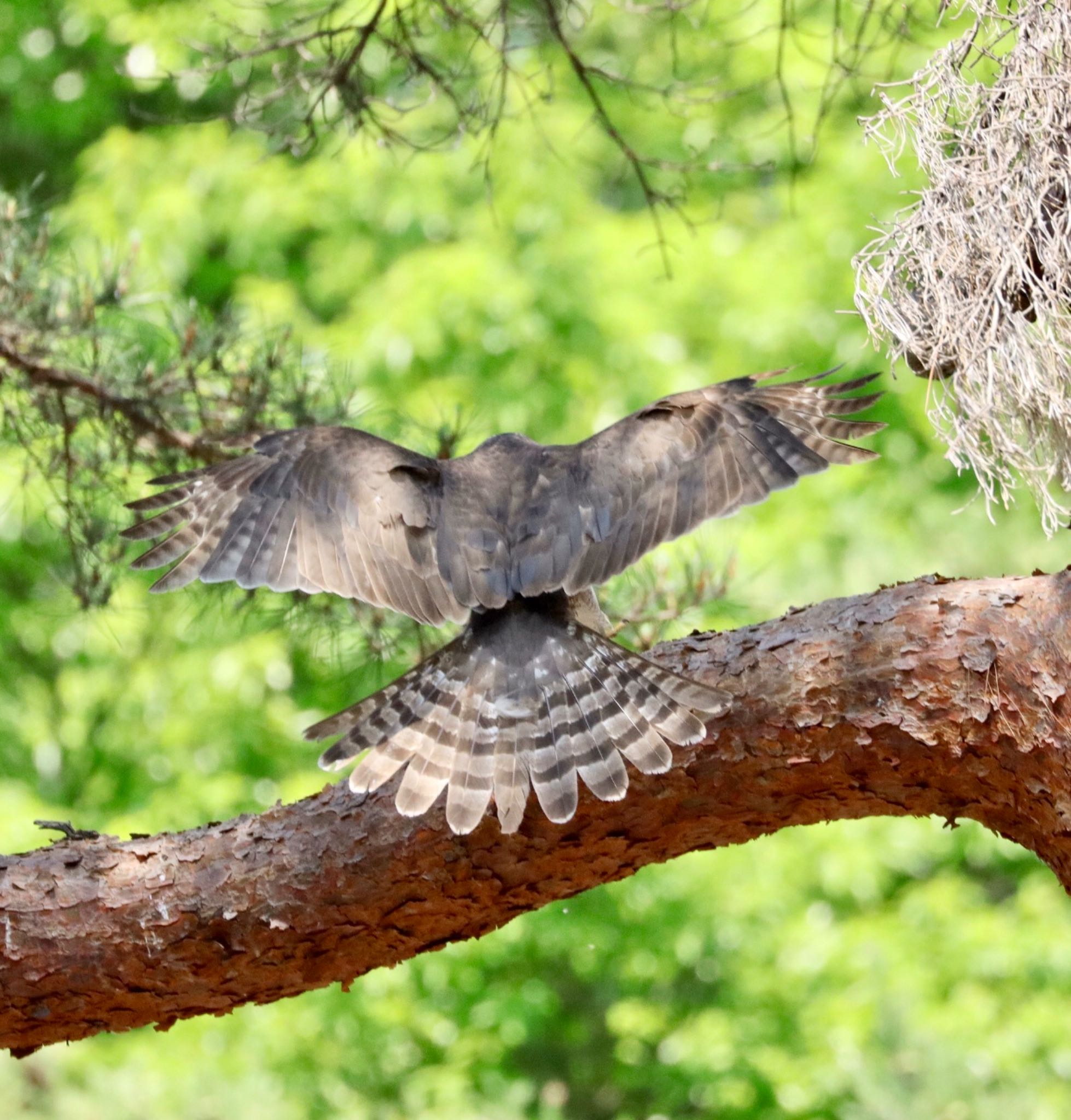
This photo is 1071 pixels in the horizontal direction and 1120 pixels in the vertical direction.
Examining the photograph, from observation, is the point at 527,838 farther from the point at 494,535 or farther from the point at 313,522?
the point at 313,522

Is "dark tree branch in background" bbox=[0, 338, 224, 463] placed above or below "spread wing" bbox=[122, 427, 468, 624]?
above

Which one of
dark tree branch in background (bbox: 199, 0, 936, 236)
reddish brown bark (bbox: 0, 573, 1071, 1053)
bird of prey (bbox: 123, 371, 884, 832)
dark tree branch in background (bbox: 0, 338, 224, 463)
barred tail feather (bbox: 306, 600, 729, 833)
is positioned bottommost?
reddish brown bark (bbox: 0, 573, 1071, 1053)

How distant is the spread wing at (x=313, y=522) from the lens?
3219mm

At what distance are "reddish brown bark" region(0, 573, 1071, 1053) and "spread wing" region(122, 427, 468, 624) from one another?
1.66ft

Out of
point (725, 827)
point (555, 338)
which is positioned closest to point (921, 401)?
point (555, 338)

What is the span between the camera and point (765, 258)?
775 cm

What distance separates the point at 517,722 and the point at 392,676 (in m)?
2.41

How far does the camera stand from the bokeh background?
663 centimetres

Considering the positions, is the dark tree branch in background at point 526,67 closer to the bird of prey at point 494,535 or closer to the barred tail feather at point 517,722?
the bird of prey at point 494,535

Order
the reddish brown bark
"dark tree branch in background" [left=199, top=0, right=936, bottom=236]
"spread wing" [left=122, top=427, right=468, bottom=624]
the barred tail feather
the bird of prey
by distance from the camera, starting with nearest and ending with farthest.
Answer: the reddish brown bark, the barred tail feather, the bird of prey, "spread wing" [left=122, top=427, right=468, bottom=624], "dark tree branch in background" [left=199, top=0, right=936, bottom=236]

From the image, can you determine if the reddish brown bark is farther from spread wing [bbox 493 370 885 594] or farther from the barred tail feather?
spread wing [bbox 493 370 885 594]

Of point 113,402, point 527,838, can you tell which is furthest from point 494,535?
point 113,402

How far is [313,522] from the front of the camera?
3.30 m

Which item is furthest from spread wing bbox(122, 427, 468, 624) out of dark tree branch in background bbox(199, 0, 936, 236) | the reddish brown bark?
dark tree branch in background bbox(199, 0, 936, 236)
